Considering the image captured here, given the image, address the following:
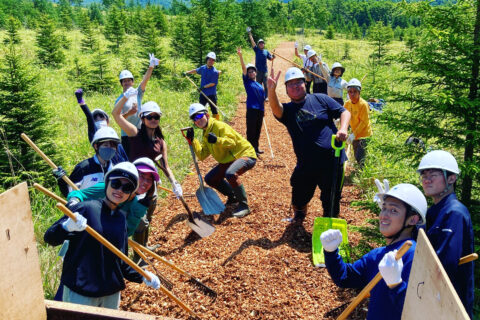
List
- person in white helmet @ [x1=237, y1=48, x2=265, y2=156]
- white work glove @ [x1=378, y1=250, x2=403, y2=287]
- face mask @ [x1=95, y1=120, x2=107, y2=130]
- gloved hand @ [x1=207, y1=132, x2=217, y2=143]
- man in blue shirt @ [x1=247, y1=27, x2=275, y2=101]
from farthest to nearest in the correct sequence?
1. man in blue shirt @ [x1=247, y1=27, x2=275, y2=101]
2. person in white helmet @ [x1=237, y1=48, x2=265, y2=156]
3. gloved hand @ [x1=207, y1=132, x2=217, y2=143]
4. face mask @ [x1=95, y1=120, x2=107, y2=130]
5. white work glove @ [x1=378, y1=250, x2=403, y2=287]

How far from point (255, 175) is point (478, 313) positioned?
17.1ft

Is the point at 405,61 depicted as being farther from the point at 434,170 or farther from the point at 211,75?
the point at 211,75

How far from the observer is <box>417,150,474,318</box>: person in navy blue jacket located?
274 centimetres

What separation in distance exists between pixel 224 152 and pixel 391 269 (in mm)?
4141

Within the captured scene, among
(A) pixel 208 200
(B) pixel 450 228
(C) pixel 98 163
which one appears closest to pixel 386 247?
(B) pixel 450 228

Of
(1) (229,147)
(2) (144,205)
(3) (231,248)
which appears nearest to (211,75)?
(1) (229,147)

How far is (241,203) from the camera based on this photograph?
252 inches

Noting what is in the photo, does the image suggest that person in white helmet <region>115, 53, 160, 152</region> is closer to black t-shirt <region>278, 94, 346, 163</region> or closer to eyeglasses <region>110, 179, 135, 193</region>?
black t-shirt <region>278, 94, 346, 163</region>

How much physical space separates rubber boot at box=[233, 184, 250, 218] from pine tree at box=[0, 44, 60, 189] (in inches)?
131

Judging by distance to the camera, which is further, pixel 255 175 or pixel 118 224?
pixel 255 175

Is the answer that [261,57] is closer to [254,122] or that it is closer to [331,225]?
[254,122]

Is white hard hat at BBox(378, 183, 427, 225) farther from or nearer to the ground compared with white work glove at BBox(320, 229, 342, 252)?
farther from the ground

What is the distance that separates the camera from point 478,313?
3.76 metres

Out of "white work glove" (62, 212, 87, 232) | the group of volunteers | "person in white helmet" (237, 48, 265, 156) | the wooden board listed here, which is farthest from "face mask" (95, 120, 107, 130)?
the wooden board
